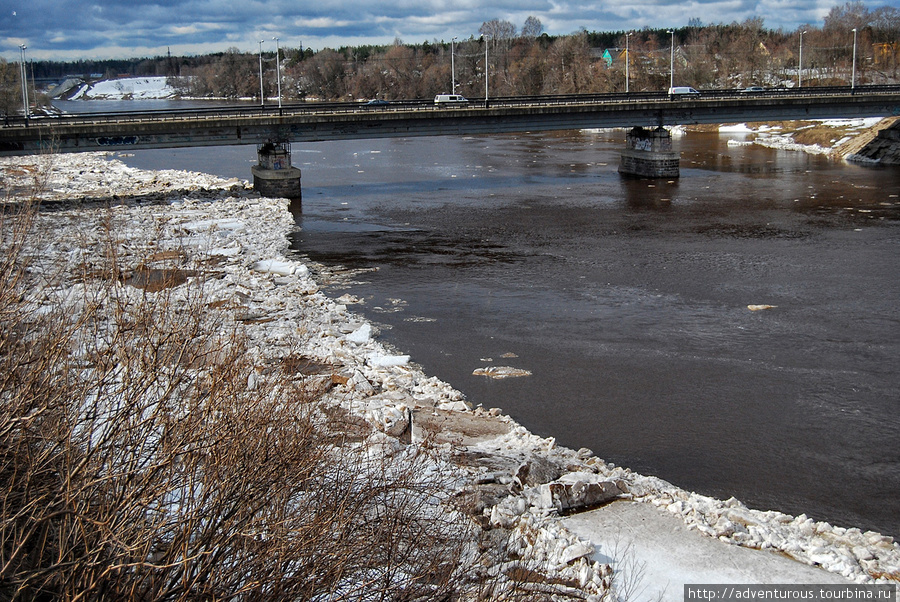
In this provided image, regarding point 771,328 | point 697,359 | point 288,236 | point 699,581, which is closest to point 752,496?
point 699,581

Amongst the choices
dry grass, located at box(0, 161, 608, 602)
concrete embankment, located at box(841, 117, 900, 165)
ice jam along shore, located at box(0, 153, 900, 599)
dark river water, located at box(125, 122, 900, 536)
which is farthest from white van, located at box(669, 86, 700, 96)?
dry grass, located at box(0, 161, 608, 602)

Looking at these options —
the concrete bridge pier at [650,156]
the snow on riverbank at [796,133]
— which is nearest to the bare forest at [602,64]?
the snow on riverbank at [796,133]

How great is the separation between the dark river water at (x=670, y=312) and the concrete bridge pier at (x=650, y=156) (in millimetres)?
2289

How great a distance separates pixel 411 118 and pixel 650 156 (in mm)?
14395

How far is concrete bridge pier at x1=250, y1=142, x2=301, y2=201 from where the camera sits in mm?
42406

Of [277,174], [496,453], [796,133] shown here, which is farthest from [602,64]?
[496,453]

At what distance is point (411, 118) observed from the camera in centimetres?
4625

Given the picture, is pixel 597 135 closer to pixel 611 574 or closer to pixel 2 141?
pixel 2 141

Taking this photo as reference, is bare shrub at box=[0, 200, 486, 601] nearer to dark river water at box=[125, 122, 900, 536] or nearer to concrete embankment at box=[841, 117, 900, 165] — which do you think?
dark river water at box=[125, 122, 900, 536]

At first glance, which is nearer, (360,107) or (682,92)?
(360,107)

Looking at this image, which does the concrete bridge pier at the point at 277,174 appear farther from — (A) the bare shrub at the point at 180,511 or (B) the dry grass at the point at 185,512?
(A) the bare shrub at the point at 180,511

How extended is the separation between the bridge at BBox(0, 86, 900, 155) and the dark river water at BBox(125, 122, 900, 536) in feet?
12.4

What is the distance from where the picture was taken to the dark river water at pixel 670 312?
12.9 m

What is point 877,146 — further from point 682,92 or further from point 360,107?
point 360,107
